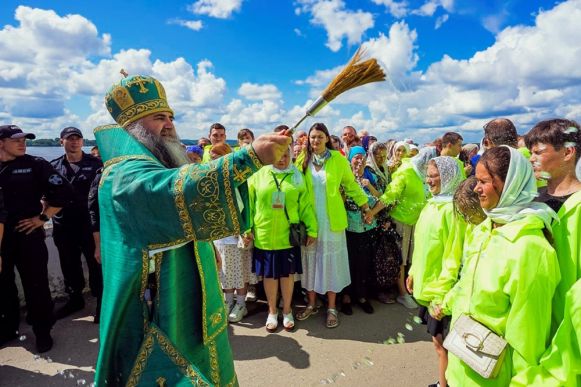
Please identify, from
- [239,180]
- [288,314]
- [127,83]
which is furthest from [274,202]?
[239,180]

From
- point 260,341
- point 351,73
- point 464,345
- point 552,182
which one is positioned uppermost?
point 351,73

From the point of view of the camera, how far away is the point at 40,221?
413 centimetres

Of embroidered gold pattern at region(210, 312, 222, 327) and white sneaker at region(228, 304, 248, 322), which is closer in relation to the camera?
embroidered gold pattern at region(210, 312, 222, 327)

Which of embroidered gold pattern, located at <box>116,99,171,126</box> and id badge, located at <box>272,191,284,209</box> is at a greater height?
embroidered gold pattern, located at <box>116,99,171,126</box>

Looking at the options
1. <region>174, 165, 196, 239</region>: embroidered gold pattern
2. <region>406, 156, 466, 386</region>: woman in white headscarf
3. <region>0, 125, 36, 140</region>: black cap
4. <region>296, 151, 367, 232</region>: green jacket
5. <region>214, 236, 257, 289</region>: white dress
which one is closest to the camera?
<region>174, 165, 196, 239</region>: embroidered gold pattern

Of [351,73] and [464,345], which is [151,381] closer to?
[464,345]

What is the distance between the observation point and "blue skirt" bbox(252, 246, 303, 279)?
4.34 metres

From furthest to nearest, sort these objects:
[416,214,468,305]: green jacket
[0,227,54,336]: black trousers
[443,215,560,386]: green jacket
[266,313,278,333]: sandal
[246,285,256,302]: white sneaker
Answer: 1. [246,285,256,302]: white sneaker
2. [266,313,278,333]: sandal
3. [0,227,54,336]: black trousers
4. [416,214,468,305]: green jacket
5. [443,215,560,386]: green jacket

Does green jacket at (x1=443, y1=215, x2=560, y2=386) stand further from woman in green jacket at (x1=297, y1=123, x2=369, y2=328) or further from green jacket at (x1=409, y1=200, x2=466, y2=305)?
woman in green jacket at (x1=297, y1=123, x2=369, y2=328)

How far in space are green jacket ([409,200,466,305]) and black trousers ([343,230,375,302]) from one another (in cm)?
191

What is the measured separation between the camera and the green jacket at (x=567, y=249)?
5.65ft

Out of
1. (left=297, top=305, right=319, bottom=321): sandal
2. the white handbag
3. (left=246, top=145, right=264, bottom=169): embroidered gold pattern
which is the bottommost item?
(left=297, top=305, right=319, bottom=321): sandal

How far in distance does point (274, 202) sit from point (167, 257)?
99.8 inches

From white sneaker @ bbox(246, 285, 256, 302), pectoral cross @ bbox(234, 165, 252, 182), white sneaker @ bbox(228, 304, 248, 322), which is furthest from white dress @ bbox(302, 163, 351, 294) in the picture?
pectoral cross @ bbox(234, 165, 252, 182)
